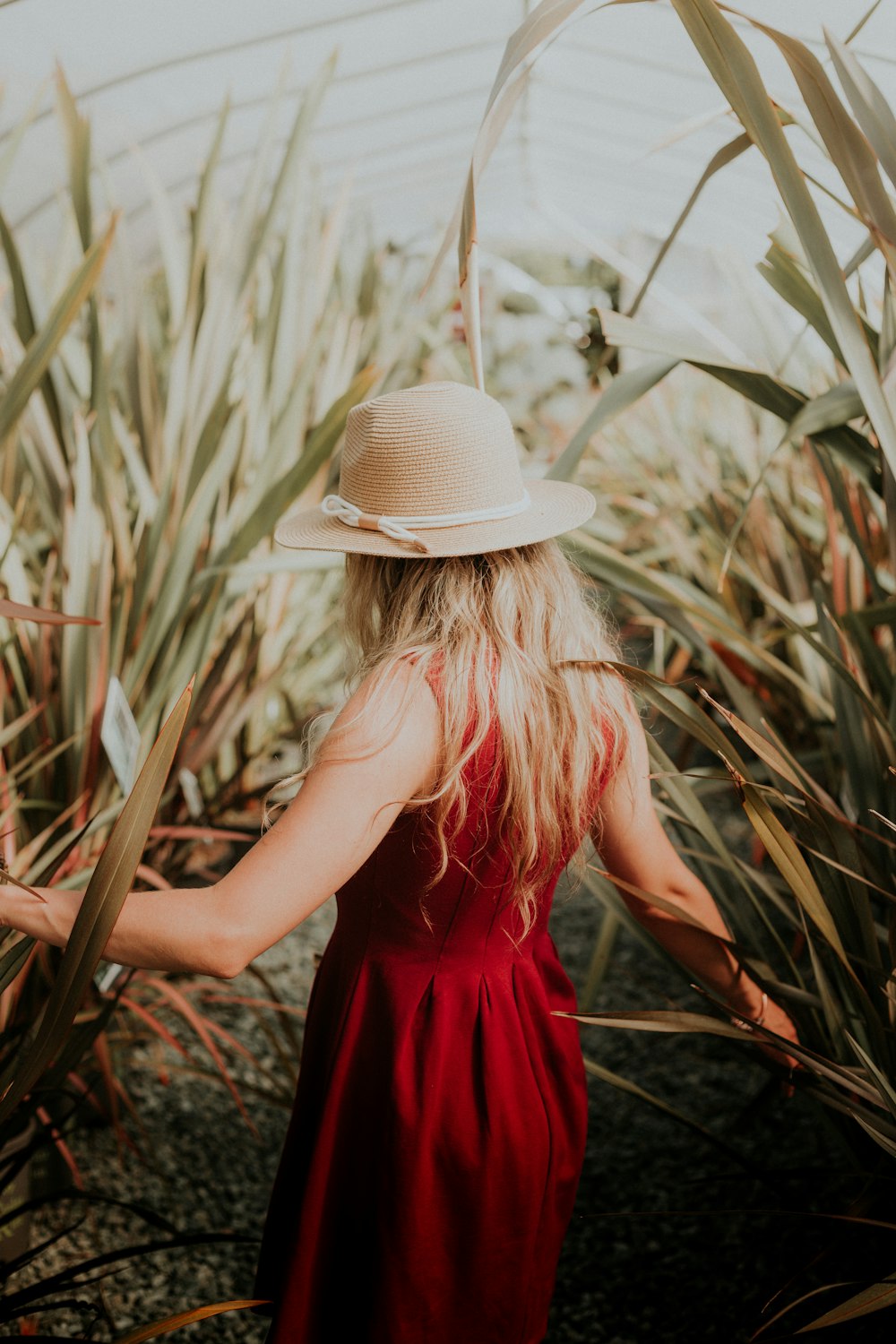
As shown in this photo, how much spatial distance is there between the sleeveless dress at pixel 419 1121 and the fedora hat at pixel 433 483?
22 cm

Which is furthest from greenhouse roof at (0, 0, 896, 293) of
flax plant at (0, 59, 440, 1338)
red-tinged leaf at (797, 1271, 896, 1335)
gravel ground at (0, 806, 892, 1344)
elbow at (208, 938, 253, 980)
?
gravel ground at (0, 806, 892, 1344)

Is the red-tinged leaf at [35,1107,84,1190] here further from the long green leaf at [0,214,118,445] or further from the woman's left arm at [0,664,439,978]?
the long green leaf at [0,214,118,445]

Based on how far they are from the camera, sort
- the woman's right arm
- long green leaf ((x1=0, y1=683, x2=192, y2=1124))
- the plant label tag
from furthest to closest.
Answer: the plant label tag, the woman's right arm, long green leaf ((x1=0, y1=683, x2=192, y2=1124))

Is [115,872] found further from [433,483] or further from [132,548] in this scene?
[132,548]

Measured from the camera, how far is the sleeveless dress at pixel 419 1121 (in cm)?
90

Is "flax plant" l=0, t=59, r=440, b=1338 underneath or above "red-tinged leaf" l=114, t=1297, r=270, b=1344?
above

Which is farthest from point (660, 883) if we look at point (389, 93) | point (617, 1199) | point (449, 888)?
point (389, 93)

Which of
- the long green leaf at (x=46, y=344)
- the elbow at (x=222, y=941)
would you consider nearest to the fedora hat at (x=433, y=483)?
the elbow at (x=222, y=941)

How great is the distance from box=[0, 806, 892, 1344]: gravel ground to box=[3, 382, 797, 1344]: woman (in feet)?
0.38

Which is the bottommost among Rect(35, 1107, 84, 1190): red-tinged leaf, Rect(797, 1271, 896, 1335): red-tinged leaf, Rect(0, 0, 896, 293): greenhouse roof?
A: Rect(35, 1107, 84, 1190): red-tinged leaf

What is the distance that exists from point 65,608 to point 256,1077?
86cm

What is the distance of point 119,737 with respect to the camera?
1121 mm

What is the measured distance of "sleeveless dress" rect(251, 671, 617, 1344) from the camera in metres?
0.90

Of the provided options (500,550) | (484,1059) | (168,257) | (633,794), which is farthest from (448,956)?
(168,257)
